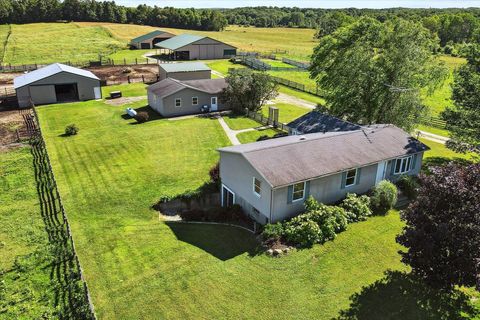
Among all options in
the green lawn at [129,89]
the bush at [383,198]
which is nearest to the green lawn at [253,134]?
the bush at [383,198]

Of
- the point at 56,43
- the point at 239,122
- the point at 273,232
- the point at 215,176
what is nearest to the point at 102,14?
the point at 56,43

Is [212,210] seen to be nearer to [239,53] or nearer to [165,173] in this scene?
[165,173]

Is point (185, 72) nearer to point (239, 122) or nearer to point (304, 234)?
point (239, 122)

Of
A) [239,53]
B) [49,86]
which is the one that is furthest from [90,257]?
[239,53]

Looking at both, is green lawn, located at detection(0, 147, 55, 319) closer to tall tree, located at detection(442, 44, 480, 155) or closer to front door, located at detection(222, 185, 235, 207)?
front door, located at detection(222, 185, 235, 207)

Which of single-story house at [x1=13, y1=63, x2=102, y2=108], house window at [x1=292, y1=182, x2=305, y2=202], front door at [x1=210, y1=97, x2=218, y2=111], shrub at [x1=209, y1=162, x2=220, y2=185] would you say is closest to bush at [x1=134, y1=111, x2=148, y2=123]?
front door at [x1=210, y1=97, x2=218, y2=111]

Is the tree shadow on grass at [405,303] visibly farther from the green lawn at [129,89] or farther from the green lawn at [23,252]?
the green lawn at [129,89]
